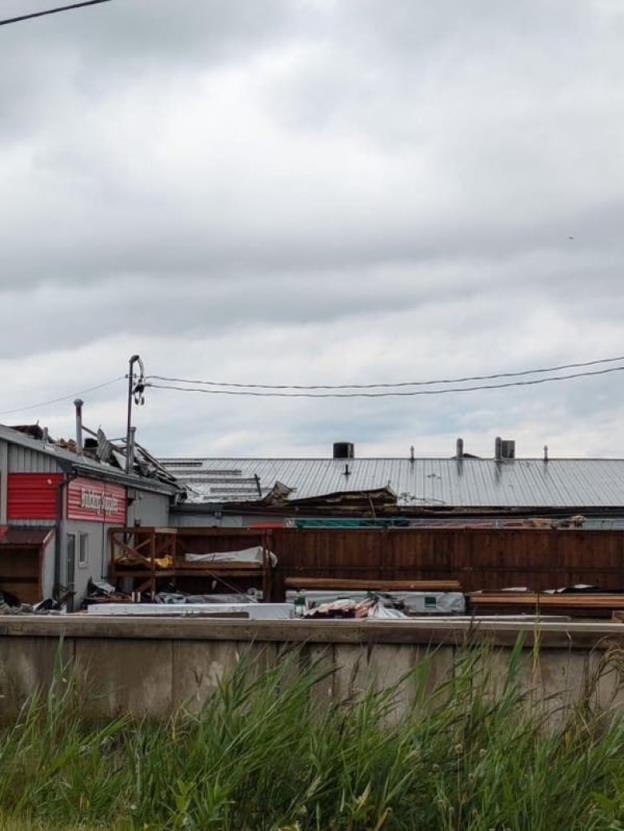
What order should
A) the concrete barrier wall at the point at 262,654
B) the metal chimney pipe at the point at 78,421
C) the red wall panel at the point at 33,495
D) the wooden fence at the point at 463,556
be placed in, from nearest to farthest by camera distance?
the concrete barrier wall at the point at 262,654, the red wall panel at the point at 33,495, the wooden fence at the point at 463,556, the metal chimney pipe at the point at 78,421

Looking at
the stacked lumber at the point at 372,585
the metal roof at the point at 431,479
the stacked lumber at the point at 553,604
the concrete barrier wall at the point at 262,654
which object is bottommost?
the stacked lumber at the point at 553,604

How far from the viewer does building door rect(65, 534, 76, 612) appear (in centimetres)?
2561

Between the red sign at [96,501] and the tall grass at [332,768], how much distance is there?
19.5 metres

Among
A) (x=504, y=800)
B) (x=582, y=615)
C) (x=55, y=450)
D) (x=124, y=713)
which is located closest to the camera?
(x=504, y=800)

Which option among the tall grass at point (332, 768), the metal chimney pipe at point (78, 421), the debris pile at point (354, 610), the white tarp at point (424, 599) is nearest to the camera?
the tall grass at point (332, 768)

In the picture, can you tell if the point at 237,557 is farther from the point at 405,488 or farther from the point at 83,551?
the point at 405,488

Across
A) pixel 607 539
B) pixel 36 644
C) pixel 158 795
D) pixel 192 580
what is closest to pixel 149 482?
pixel 192 580

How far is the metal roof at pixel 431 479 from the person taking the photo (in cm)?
4222

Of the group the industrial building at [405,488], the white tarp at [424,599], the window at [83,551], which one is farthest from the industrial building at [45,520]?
the industrial building at [405,488]

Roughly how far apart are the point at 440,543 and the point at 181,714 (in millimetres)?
21342

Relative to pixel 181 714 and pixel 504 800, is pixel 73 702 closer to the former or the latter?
pixel 181 714

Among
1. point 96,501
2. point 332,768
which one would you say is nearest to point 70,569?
point 96,501

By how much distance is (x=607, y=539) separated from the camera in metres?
28.3

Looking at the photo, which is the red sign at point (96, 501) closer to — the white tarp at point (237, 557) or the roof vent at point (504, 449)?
the white tarp at point (237, 557)
